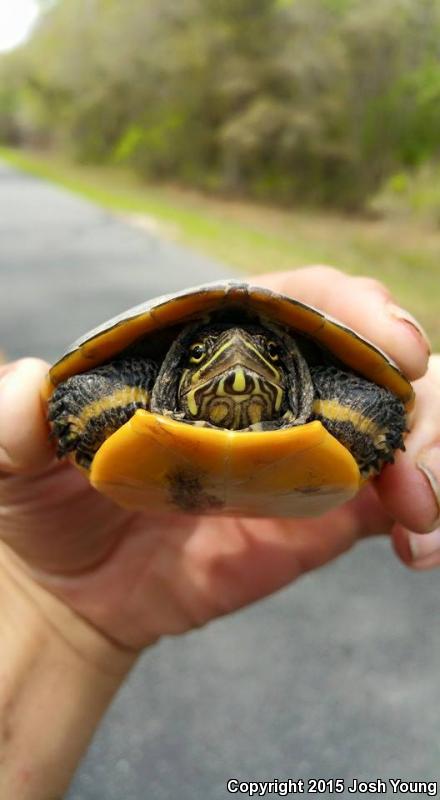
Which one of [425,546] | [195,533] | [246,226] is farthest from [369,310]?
[246,226]

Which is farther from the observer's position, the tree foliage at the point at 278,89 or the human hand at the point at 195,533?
the tree foliage at the point at 278,89

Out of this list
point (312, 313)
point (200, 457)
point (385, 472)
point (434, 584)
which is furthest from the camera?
point (434, 584)

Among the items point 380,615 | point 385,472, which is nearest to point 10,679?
point 385,472

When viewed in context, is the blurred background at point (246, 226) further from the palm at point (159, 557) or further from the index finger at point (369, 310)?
the index finger at point (369, 310)

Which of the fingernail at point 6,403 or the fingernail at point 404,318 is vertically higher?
the fingernail at point 404,318

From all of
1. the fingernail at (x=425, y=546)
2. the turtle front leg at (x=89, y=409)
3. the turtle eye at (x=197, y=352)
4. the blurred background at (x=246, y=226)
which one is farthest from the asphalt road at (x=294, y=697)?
the turtle eye at (x=197, y=352)

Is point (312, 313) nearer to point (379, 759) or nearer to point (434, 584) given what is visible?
point (379, 759)
